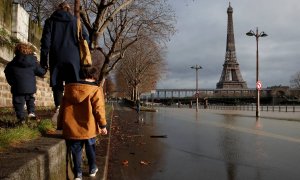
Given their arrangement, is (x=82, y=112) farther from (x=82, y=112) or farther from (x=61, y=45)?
(x=61, y=45)

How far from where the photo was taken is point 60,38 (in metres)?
6.07

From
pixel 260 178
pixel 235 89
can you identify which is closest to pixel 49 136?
pixel 260 178

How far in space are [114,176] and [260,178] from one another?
8.76 feet

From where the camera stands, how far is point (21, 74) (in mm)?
7562

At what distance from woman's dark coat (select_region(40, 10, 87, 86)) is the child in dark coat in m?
1.45

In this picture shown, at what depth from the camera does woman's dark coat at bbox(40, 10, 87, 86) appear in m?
5.98

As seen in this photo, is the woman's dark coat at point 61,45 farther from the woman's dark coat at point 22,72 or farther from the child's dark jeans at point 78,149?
the woman's dark coat at point 22,72

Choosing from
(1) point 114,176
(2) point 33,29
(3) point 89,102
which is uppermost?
(2) point 33,29

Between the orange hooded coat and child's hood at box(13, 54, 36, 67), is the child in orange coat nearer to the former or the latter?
the orange hooded coat

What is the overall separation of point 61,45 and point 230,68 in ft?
540

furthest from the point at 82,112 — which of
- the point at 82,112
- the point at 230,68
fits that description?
the point at 230,68

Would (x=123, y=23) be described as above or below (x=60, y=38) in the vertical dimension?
above

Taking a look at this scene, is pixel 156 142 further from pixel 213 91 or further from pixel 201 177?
pixel 213 91

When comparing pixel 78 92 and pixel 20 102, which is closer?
pixel 78 92
